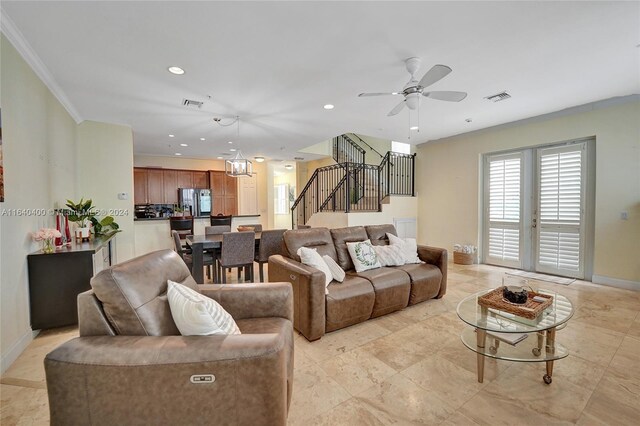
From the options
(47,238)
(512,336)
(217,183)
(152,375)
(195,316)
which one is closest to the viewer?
(152,375)

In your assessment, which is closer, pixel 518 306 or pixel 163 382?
pixel 163 382

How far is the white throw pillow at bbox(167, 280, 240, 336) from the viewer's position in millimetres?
1338

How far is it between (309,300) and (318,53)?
7.82 ft

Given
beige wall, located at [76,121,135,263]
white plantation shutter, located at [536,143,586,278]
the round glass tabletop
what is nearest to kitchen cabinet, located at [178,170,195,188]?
beige wall, located at [76,121,135,263]

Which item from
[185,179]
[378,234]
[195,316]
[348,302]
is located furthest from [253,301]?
[185,179]

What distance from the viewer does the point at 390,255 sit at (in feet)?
11.8

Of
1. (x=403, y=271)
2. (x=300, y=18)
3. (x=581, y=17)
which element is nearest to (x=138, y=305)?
(x=300, y=18)

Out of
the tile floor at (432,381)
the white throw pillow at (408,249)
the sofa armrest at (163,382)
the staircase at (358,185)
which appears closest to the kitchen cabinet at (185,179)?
the staircase at (358,185)

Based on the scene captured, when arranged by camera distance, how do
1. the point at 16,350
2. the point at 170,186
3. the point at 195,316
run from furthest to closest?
the point at 170,186
the point at 16,350
the point at 195,316

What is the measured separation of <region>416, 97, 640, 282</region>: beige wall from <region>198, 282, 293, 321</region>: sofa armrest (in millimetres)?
5088

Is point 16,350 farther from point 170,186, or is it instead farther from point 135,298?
point 170,186

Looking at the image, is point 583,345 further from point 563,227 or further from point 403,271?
point 563,227

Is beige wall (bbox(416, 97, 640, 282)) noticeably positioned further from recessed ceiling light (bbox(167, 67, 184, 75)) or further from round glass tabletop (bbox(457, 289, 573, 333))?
recessed ceiling light (bbox(167, 67, 184, 75))

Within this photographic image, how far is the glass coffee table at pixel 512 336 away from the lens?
1969 millimetres
